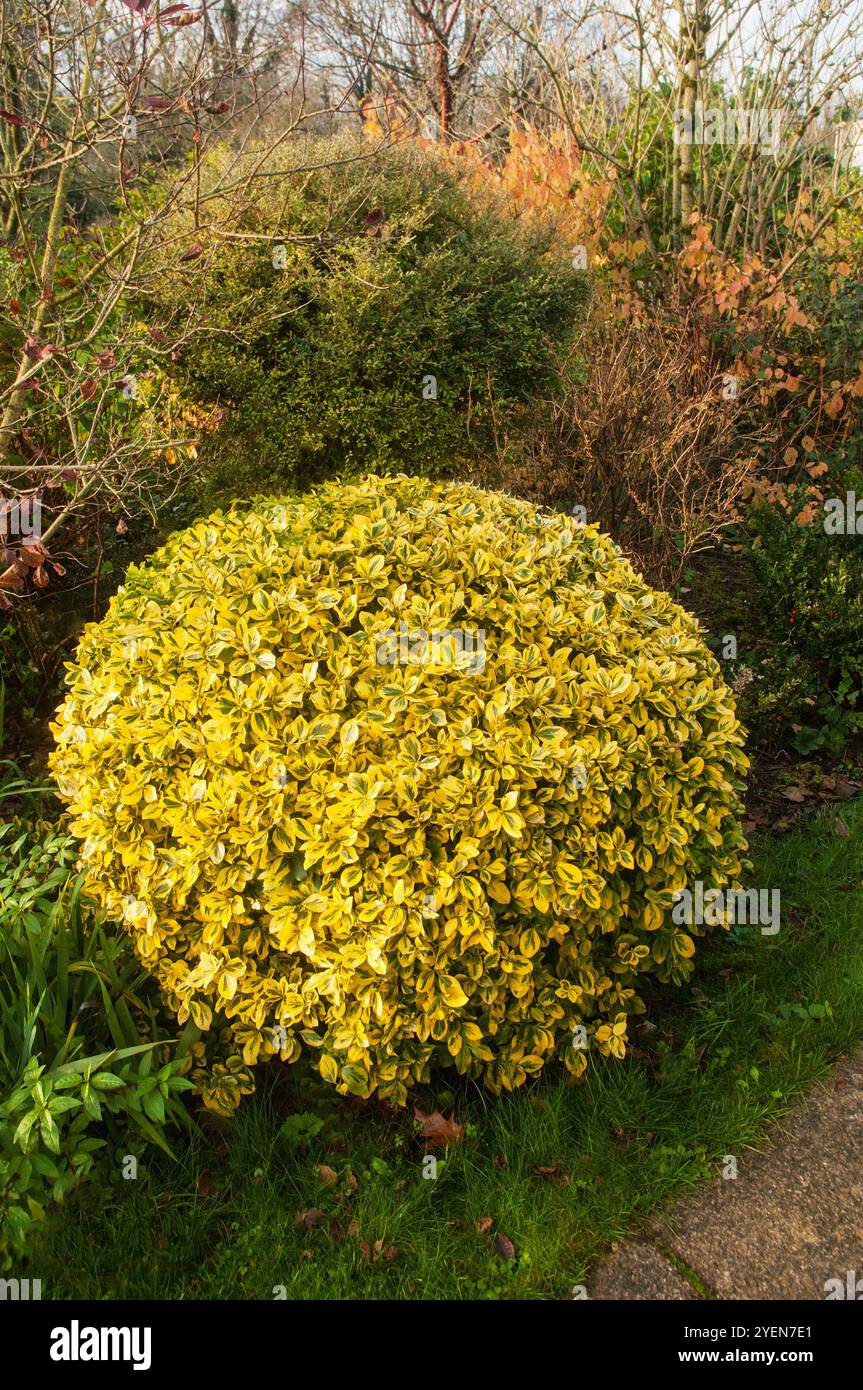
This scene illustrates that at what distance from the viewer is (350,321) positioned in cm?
451

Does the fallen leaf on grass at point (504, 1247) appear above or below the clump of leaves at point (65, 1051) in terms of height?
below

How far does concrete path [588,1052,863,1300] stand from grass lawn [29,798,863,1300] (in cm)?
6

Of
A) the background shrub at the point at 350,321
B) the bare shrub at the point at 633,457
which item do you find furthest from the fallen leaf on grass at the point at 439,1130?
the background shrub at the point at 350,321

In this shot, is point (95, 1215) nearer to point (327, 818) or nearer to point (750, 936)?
point (327, 818)

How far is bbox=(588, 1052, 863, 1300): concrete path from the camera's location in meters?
2.28

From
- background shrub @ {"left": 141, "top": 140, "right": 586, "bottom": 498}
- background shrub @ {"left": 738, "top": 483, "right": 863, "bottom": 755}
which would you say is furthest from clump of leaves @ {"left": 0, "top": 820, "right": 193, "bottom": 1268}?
background shrub @ {"left": 738, "top": 483, "right": 863, "bottom": 755}

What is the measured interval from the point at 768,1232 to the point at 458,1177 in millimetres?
760

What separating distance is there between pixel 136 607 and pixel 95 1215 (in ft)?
5.65

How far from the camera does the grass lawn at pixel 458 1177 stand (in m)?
2.29

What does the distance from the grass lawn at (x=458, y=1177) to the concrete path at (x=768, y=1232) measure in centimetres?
6

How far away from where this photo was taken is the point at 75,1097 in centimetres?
237

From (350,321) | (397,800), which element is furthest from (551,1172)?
(350,321)

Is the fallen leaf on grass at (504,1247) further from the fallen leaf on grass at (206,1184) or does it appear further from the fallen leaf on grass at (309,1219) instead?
the fallen leaf on grass at (206,1184)
